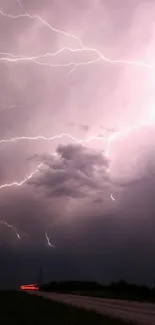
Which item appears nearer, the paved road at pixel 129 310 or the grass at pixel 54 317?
the grass at pixel 54 317

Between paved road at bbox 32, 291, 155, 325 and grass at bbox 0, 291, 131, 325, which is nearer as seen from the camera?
grass at bbox 0, 291, 131, 325

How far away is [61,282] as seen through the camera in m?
121

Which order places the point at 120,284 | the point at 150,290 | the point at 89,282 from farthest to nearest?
the point at 89,282 < the point at 120,284 < the point at 150,290

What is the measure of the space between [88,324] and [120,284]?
2719 inches

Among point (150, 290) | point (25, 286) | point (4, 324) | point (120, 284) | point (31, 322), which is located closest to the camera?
point (4, 324)

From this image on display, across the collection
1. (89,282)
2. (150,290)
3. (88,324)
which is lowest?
(88,324)

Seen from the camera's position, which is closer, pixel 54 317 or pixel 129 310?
pixel 54 317

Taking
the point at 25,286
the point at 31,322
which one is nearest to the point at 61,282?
the point at 25,286

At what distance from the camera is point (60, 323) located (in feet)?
61.0

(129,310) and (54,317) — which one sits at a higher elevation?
(129,310)

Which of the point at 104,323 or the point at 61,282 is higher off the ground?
the point at 61,282

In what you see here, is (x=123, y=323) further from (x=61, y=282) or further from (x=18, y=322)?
(x=61, y=282)

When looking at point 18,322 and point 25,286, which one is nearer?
point 18,322

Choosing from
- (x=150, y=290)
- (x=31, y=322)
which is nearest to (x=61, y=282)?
(x=150, y=290)
